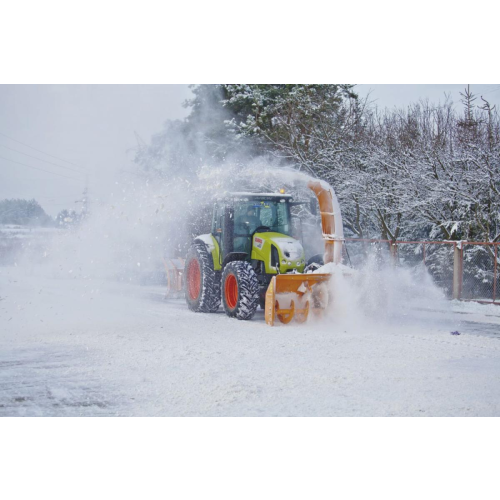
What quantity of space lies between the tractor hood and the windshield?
14.1 inches

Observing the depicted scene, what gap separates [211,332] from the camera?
8930mm

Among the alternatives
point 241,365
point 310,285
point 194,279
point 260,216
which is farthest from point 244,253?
point 241,365

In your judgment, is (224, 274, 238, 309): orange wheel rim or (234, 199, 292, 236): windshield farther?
(234, 199, 292, 236): windshield

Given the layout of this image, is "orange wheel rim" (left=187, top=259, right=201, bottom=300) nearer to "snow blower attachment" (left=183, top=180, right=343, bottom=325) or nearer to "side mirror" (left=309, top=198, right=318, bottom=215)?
"snow blower attachment" (left=183, top=180, right=343, bottom=325)

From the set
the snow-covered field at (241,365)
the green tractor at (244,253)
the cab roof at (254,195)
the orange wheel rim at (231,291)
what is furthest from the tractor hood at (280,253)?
the snow-covered field at (241,365)

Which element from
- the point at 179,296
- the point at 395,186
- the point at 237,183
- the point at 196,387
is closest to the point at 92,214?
the point at 179,296

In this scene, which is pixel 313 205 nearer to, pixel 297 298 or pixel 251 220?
pixel 251 220

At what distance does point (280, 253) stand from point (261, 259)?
0.55 m

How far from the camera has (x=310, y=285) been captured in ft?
30.9

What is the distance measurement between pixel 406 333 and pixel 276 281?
6.76 feet

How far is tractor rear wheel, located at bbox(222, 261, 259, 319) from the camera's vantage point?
969cm

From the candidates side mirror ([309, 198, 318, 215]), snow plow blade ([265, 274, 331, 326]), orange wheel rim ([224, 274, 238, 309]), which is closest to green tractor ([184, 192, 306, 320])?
orange wheel rim ([224, 274, 238, 309])

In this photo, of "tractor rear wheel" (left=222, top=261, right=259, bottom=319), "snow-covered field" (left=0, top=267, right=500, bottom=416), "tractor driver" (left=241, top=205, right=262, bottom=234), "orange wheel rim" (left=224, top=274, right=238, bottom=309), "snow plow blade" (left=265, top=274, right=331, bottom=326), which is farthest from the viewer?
"tractor driver" (left=241, top=205, right=262, bottom=234)

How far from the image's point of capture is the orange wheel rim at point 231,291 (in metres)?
10.2
